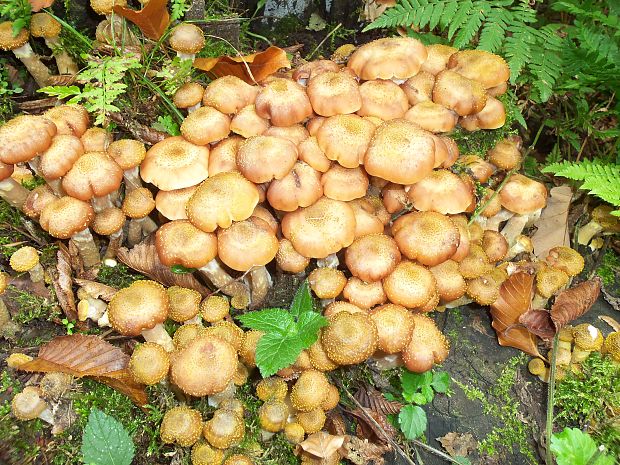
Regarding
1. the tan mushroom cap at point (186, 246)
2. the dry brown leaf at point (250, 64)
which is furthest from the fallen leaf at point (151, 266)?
the dry brown leaf at point (250, 64)

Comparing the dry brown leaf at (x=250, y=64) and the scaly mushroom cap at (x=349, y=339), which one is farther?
the dry brown leaf at (x=250, y=64)

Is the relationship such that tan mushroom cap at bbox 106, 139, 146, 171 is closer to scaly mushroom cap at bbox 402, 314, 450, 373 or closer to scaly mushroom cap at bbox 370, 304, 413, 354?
scaly mushroom cap at bbox 370, 304, 413, 354

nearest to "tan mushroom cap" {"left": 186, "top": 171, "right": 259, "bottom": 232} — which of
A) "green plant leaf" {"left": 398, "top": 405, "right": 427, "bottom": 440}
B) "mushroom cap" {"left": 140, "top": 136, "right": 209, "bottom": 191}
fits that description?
"mushroom cap" {"left": 140, "top": 136, "right": 209, "bottom": 191}

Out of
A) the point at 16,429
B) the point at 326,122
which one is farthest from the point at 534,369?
the point at 16,429

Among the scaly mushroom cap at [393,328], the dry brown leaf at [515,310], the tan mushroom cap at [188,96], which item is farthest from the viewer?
the tan mushroom cap at [188,96]

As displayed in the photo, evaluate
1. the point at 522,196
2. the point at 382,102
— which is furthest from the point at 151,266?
the point at 522,196

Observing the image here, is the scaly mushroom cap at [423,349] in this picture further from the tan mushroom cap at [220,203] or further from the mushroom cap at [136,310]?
the mushroom cap at [136,310]
